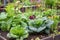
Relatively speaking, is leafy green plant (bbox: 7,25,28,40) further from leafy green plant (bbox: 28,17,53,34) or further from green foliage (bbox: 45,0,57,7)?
green foliage (bbox: 45,0,57,7)

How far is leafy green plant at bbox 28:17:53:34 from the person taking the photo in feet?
9.01

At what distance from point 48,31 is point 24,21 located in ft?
1.47

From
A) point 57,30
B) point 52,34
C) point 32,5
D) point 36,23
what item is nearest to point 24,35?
point 36,23

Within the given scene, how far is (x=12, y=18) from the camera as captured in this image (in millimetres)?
2898

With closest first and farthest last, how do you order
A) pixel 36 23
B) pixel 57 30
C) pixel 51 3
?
pixel 36 23, pixel 57 30, pixel 51 3

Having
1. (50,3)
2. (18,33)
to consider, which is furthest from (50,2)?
(18,33)

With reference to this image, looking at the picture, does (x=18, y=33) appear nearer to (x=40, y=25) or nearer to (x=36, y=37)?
(x=36, y=37)

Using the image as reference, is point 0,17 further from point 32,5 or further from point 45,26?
point 32,5

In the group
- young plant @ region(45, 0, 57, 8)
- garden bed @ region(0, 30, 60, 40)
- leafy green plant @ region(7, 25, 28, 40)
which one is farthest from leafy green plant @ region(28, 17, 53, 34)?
young plant @ region(45, 0, 57, 8)

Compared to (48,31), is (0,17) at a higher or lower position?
higher

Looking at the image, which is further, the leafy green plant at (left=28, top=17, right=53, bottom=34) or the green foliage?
the green foliage

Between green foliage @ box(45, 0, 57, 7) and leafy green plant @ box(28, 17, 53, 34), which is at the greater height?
leafy green plant @ box(28, 17, 53, 34)

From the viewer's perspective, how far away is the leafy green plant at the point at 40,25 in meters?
2.75

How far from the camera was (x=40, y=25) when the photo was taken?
2.80m
